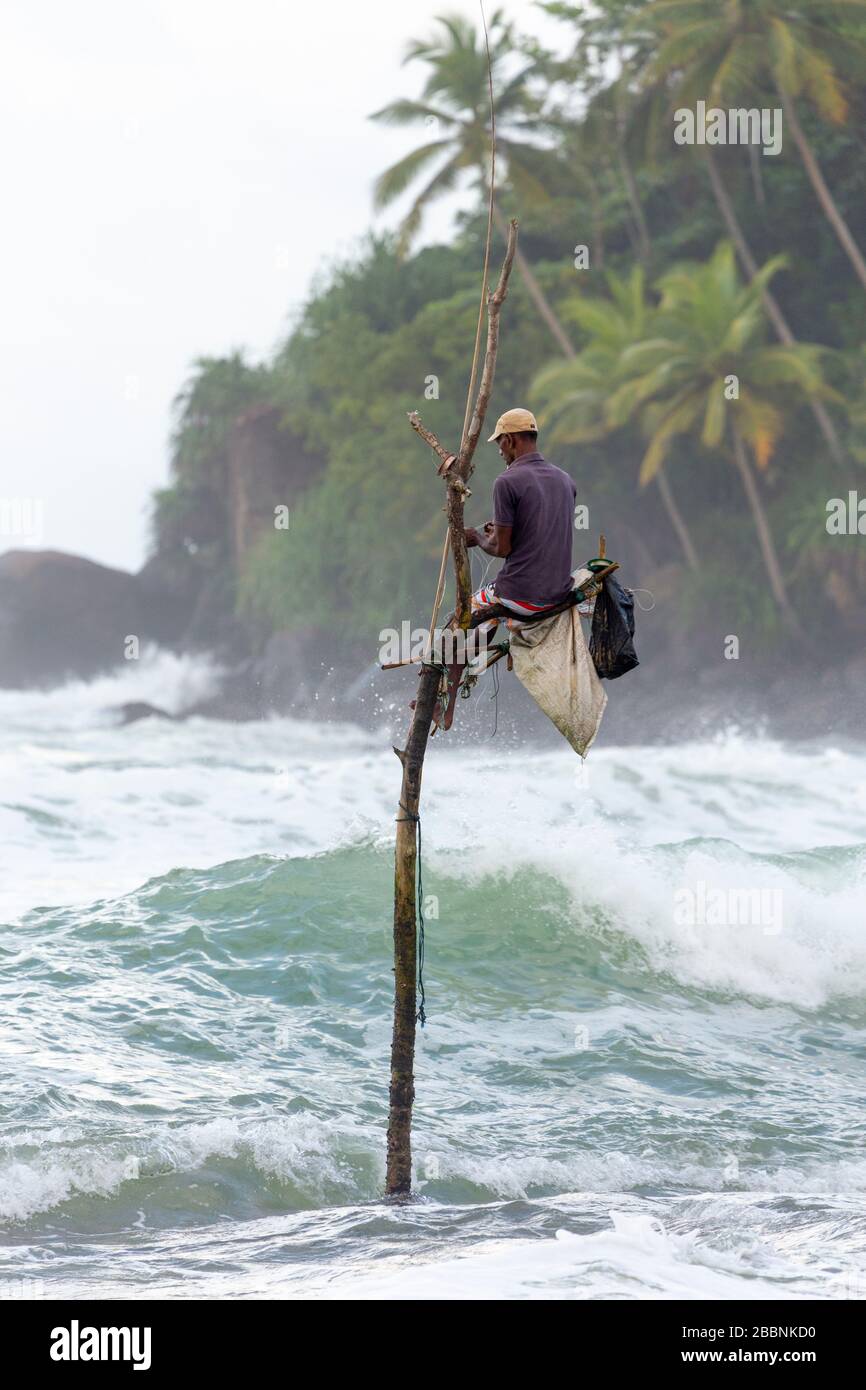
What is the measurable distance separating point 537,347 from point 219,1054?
105 feet

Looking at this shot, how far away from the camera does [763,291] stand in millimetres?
34344

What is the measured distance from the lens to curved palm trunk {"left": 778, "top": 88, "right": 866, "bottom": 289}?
3416 cm

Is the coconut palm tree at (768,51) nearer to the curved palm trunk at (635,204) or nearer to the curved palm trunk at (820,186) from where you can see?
the curved palm trunk at (820,186)

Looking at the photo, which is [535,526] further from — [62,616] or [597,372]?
[62,616]

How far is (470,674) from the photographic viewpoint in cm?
681

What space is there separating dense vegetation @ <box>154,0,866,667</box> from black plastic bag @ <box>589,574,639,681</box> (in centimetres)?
2772

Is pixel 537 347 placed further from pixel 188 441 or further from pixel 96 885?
pixel 96 885

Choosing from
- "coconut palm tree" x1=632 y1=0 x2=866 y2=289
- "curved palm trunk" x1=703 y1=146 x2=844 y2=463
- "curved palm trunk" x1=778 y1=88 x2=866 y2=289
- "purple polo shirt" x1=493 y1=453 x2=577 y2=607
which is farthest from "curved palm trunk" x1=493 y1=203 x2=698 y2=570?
"purple polo shirt" x1=493 y1=453 x2=577 y2=607

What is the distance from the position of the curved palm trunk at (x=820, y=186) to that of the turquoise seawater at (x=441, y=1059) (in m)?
21.3

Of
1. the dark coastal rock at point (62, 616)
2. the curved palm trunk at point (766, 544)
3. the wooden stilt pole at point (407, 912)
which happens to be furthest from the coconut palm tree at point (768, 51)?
the wooden stilt pole at point (407, 912)

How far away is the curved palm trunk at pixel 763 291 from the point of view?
1369 inches

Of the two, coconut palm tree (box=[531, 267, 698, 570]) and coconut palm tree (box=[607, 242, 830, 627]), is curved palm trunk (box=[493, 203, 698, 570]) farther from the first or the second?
coconut palm tree (box=[607, 242, 830, 627])

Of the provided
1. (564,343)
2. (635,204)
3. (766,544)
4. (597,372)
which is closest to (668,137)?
(635,204)
